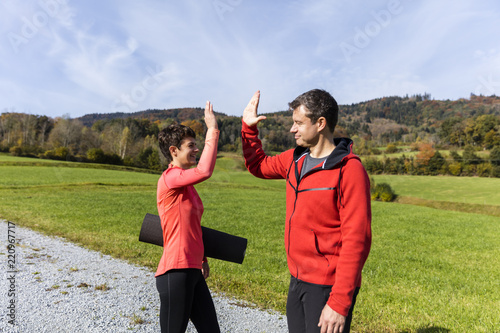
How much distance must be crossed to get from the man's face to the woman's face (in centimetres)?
94

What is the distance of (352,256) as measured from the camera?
198 centimetres

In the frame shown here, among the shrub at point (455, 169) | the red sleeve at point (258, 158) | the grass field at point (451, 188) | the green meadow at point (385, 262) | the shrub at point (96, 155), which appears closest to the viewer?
the red sleeve at point (258, 158)

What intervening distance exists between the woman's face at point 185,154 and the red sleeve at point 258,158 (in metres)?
0.47

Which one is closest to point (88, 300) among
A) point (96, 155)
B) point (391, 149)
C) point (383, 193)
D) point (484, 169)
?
point (383, 193)

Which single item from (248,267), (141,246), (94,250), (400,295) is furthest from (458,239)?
(94,250)

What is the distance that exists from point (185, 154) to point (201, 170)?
0.38 meters

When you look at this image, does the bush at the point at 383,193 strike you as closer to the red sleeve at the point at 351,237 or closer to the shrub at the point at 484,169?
the shrub at the point at 484,169

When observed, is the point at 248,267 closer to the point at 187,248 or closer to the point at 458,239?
the point at 187,248

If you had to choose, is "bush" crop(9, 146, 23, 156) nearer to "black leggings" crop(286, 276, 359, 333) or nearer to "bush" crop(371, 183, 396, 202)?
"bush" crop(371, 183, 396, 202)

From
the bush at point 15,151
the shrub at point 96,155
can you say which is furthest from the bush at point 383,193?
the bush at point 15,151

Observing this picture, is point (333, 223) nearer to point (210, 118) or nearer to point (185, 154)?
point (210, 118)

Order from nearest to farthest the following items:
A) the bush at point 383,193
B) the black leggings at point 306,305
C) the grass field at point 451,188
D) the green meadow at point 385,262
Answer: the black leggings at point 306,305 → the green meadow at point 385,262 → the bush at point 383,193 → the grass field at point 451,188

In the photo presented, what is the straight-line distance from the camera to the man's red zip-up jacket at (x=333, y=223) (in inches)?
78.2

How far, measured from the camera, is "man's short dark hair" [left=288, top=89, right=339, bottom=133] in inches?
87.2
